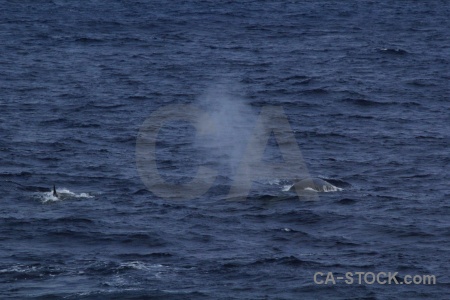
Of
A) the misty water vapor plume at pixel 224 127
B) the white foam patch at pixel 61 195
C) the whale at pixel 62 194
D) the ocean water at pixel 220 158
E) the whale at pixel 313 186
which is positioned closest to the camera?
the ocean water at pixel 220 158

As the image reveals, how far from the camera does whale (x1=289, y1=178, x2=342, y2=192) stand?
269 feet

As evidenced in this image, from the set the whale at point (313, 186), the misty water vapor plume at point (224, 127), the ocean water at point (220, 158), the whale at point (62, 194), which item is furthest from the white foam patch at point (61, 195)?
the whale at point (313, 186)

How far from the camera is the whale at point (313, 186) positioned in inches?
3231

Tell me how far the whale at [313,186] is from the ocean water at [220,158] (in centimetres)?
86

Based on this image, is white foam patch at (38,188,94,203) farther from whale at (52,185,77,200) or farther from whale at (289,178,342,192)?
whale at (289,178,342,192)

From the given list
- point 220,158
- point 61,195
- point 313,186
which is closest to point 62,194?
point 61,195

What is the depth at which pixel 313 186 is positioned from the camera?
82.4 m

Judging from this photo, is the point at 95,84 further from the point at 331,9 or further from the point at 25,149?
the point at 331,9

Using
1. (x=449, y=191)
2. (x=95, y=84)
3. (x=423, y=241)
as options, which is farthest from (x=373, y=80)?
(x=423, y=241)

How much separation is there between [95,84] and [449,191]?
53.2m

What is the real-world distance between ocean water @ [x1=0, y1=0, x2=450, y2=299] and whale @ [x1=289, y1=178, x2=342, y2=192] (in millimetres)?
864

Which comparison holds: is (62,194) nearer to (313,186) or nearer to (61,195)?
(61,195)

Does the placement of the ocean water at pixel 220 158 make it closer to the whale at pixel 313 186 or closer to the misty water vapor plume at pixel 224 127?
the misty water vapor plume at pixel 224 127

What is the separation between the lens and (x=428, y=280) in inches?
2527
